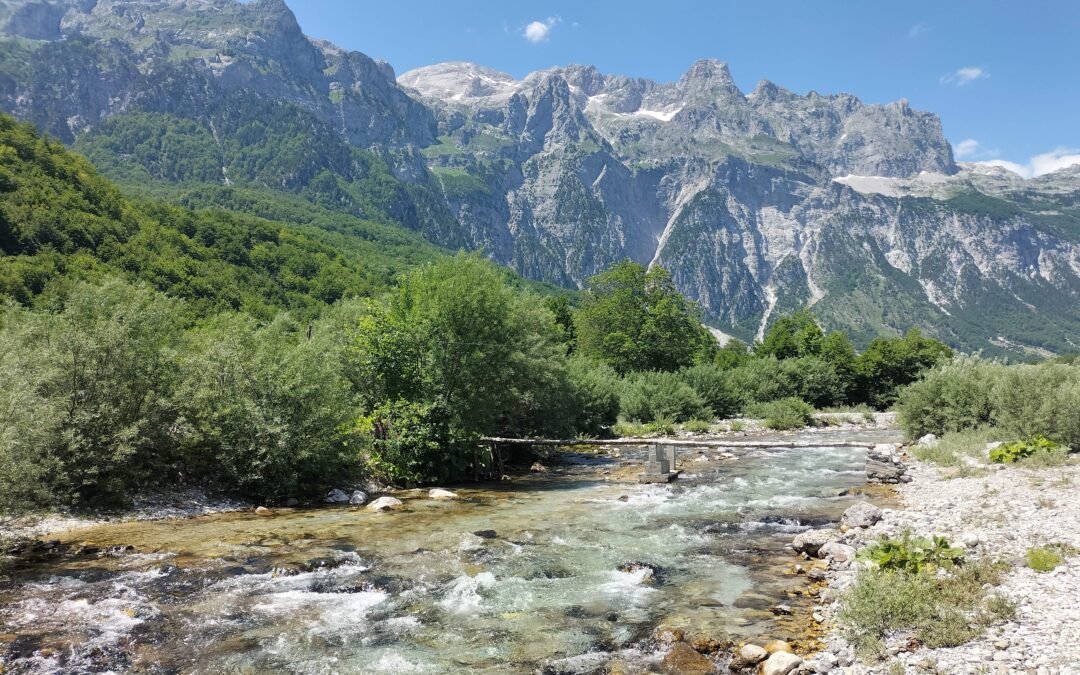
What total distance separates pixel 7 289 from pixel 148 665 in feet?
205

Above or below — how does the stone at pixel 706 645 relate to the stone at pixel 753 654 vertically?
below

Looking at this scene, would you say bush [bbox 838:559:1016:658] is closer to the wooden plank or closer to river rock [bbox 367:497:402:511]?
the wooden plank

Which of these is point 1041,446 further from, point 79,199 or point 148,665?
point 79,199

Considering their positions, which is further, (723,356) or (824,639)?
(723,356)

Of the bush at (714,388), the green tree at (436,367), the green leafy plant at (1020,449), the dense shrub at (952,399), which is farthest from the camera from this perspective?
the bush at (714,388)

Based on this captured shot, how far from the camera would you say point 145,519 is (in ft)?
51.8

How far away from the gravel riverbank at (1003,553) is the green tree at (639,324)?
39.2m

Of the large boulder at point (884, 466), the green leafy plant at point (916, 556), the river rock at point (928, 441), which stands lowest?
the large boulder at point (884, 466)

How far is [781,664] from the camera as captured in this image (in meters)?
7.62

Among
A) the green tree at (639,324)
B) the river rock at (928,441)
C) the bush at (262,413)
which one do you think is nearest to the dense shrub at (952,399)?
the river rock at (928,441)

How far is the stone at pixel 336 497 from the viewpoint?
63.7ft

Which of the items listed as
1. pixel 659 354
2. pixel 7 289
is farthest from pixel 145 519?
pixel 7 289

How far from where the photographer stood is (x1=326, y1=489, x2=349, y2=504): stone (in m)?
19.4

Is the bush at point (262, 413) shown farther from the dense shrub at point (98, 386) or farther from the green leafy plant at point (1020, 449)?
the green leafy plant at point (1020, 449)
